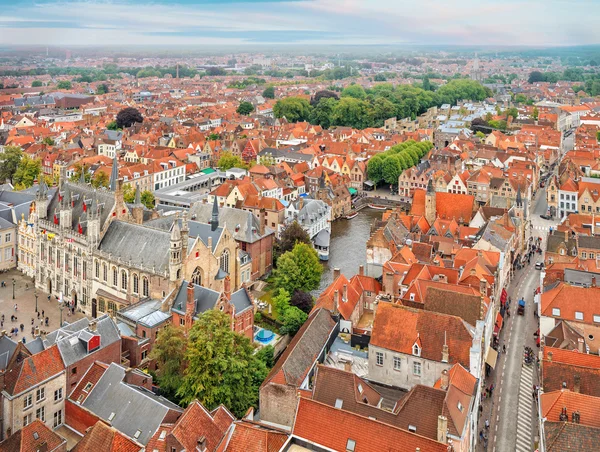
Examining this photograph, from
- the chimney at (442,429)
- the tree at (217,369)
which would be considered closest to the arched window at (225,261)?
the tree at (217,369)

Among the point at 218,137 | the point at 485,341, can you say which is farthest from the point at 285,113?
the point at 485,341

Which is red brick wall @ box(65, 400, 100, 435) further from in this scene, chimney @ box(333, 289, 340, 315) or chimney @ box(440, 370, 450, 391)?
chimney @ box(440, 370, 450, 391)

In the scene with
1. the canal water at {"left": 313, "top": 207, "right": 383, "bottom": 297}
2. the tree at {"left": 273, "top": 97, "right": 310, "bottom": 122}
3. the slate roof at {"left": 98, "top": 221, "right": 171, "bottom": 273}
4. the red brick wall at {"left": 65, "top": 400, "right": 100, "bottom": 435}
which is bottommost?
the canal water at {"left": 313, "top": 207, "right": 383, "bottom": 297}

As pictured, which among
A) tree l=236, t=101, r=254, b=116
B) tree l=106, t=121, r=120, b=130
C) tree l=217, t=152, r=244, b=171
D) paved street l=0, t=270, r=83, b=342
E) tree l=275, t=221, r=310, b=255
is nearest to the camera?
paved street l=0, t=270, r=83, b=342

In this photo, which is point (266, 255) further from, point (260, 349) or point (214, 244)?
point (260, 349)

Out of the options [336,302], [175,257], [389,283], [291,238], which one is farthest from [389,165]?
[175,257]

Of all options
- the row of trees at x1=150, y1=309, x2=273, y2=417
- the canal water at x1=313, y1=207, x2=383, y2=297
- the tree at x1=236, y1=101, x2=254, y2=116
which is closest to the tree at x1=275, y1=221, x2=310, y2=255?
the canal water at x1=313, y1=207, x2=383, y2=297
